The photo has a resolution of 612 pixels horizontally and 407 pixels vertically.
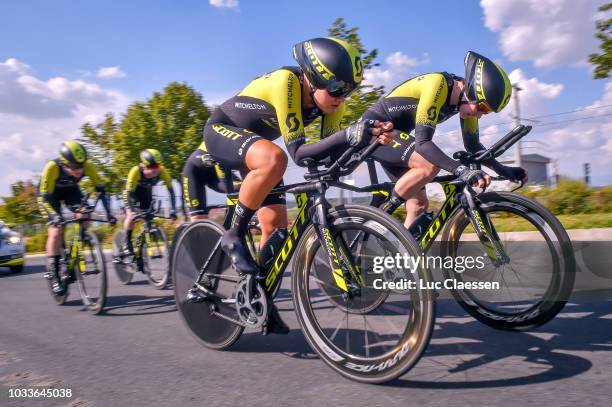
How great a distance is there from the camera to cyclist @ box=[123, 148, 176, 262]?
748cm

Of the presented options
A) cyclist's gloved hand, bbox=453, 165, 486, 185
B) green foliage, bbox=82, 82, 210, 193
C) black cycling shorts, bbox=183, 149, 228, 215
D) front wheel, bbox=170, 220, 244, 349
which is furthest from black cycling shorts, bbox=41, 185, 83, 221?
green foliage, bbox=82, 82, 210, 193

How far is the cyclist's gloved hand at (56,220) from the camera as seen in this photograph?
6.02 metres

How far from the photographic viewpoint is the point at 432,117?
3902 millimetres

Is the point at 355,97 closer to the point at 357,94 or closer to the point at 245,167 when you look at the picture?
the point at 357,94

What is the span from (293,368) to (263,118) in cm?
170

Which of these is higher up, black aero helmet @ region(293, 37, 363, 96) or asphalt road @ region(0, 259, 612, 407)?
black aero helmet @ region(293, 37, 363, 96)

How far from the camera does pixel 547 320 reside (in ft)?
11.2

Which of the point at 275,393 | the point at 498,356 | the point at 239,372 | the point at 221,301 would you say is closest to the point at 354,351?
the point at 275,393

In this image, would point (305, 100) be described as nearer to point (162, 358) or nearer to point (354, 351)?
point (354, 351)

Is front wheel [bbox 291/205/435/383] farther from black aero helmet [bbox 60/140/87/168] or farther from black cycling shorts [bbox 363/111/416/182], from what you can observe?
black aero helmet [bbox 60/140/87/168]

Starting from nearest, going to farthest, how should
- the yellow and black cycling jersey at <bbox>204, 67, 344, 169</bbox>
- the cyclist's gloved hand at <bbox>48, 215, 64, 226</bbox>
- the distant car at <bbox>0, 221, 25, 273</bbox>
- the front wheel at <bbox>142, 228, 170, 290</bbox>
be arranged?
1. the yellow and black cycling jersey at <bbox>204, 67, 344, 169</bbox>
2. the cyclist's gloved hand at <bbox>48, 215, 64, 226</bbox>
3. the front wheel at <bbox>142, 228, 170, 290</bbox>
4. the distant car at <bbox>0, 221, 25, 273</bbox>

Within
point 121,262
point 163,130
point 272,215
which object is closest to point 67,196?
point 121,262

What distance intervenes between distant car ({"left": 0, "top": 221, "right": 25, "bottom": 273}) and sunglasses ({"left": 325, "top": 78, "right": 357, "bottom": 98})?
10.7m

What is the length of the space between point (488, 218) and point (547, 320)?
815 millimetres
